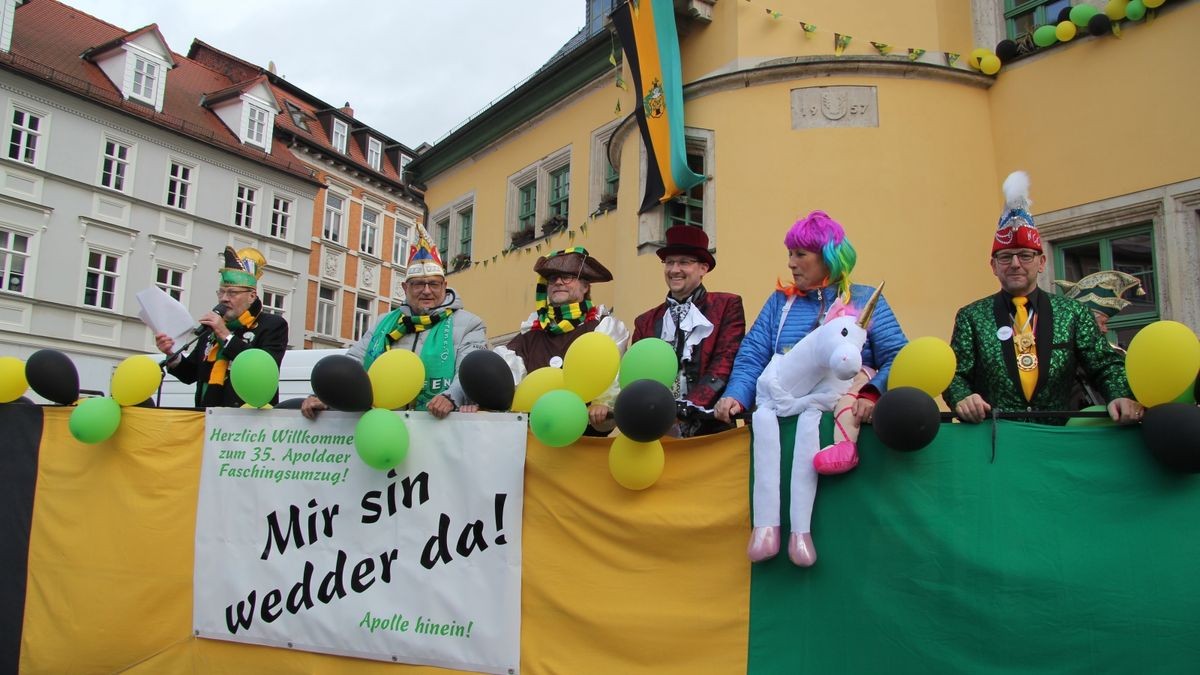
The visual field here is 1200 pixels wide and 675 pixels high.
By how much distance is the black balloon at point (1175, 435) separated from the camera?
2.72 meters

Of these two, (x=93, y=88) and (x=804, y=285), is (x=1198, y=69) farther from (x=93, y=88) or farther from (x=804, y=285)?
(x=93, y=88)

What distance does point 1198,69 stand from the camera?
28.8ft

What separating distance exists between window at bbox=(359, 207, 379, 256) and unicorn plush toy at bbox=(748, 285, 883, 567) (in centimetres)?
3676

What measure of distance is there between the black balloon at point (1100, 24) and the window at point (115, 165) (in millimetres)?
27119

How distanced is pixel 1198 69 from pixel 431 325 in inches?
332

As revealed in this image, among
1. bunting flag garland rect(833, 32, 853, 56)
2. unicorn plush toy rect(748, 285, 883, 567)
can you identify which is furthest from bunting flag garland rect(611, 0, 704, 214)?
unicorn plush toy rect(748, 285, 883, 567)

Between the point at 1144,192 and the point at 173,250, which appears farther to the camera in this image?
the point at 173,250

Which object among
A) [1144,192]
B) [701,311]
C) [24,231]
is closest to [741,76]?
[1144,192]

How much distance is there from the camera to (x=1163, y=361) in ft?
9.29

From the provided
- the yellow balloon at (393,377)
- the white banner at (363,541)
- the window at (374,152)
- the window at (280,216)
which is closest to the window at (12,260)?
the window at (280,216)

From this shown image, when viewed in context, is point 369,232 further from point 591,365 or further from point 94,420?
point 591,365

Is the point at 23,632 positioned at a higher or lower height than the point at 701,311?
lower

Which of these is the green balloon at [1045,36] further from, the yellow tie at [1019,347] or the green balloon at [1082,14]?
the yellow tie at [1019,347]

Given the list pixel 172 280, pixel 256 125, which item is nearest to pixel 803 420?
pixel 172 280
